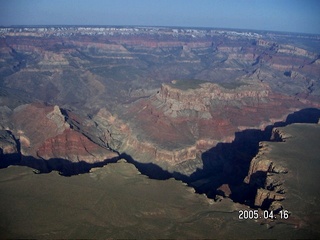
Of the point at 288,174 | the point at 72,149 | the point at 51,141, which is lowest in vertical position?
the point at 72,149

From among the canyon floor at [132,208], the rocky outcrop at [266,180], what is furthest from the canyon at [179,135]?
the canyon floor at [132,208]

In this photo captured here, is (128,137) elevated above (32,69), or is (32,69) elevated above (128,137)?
(32,69)

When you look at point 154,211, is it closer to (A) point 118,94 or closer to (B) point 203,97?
(B) point 203,97

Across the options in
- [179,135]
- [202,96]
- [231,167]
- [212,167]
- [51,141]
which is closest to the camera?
[231,167]

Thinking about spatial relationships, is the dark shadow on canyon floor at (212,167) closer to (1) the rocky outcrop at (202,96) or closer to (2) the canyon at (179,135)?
(2) the canyon at (179,135)

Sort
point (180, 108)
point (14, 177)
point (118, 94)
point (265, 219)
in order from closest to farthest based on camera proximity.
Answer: point (265, 219), point (14, 177), point (180, 108), point (118, 94)

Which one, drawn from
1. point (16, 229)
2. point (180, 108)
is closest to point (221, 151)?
point (180, 108)

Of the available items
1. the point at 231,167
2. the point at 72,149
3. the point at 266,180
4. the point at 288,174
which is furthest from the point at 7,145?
the point at 288,174

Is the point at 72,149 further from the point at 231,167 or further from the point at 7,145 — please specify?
the point at 231,167

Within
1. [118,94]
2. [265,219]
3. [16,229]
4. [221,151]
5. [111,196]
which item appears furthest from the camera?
[118,94]
